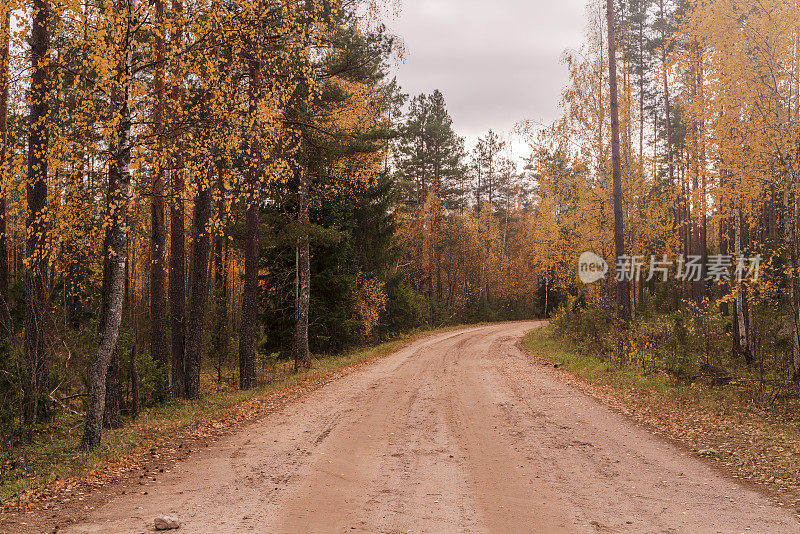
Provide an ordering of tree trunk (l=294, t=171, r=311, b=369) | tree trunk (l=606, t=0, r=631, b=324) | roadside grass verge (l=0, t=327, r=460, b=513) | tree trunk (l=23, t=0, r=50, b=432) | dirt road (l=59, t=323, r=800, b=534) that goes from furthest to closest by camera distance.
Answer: tree trunk (l=606, t=0, r=631, b=324) < tree trunk (l=294, t=171, r=311, b=369) < tree trunk (l=23, t=0, r=50, b=432) < roadside grass verge (l=0, t=327, r=460, b=513) < dirt road (l=59, t=323, r=800, b=534)

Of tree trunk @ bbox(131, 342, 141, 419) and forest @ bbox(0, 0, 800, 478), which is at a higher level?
forest @ bbox(0, 0, 800, 478)

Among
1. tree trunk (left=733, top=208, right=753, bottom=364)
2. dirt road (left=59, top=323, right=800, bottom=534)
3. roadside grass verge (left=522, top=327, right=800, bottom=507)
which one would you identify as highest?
tree trunk (left=733, top=208, right=753, bottom=364)

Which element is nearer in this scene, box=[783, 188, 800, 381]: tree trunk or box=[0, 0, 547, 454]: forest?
box=[0, 0, 547, 454]: forest

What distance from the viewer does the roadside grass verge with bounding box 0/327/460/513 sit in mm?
6516

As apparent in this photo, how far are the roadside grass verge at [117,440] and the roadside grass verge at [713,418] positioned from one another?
7850 mm

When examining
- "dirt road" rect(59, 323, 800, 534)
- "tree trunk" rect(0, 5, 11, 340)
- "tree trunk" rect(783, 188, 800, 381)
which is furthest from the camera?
"tree trunk" rect(783, 188, 800, 381)

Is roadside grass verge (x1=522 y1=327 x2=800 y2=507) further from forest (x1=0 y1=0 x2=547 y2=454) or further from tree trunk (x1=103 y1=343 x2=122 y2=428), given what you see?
tree trunk (x1=103 y1=343 x2=122 y2=428)

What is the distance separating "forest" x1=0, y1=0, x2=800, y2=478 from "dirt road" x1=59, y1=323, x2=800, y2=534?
2.86 meters

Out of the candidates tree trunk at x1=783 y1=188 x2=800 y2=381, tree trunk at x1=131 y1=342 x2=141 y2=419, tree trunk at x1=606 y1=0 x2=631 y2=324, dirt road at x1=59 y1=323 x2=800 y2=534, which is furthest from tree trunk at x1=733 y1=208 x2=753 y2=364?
tree trunk at x1=131 y1=342 x2=141 y2=419

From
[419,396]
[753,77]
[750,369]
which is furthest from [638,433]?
[753,77]

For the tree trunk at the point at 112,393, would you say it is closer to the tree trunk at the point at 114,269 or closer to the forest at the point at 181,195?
the forest at the point at 181,195

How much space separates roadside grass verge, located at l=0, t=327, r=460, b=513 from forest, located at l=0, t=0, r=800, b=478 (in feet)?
1.24

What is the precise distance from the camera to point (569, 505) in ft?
18.5

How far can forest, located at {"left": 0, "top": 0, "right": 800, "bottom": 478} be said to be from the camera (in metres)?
7.86
